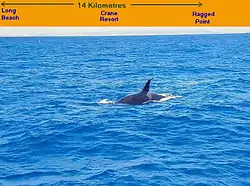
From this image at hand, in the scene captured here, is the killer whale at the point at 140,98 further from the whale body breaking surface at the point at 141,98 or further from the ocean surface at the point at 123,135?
the ocean surface at the point at 123,135

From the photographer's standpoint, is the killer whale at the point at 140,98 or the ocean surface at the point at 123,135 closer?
the ocean surface at the point at 123,135

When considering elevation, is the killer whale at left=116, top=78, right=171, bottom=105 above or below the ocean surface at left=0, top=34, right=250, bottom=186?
above

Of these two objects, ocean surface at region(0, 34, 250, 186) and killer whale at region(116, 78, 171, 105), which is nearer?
ocean surface at region(0, 34, 250, 186)

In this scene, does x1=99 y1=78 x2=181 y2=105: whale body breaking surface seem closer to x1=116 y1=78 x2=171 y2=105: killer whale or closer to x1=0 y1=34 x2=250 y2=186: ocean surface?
x1=116 y1=78 x2=171 y2=105: killer whale

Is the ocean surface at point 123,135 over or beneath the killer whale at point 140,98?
beneath

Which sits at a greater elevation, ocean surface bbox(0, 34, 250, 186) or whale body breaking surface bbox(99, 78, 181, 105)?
whale body breaking surface bbox(99, 78, 181, 105)

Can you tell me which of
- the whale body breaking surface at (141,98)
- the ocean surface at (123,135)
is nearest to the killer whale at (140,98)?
the whale body breaking surface at (141,98)

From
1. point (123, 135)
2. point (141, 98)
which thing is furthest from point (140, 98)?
point (123, 135)

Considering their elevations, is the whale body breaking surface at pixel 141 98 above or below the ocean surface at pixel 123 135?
above

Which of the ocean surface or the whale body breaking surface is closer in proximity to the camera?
the ocean surface

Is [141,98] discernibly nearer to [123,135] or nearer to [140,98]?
[140,98]

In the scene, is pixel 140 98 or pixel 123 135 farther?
pixel 140 98

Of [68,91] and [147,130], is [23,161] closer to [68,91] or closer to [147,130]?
[147,130]

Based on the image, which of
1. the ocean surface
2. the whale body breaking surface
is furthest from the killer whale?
the ocean surface
